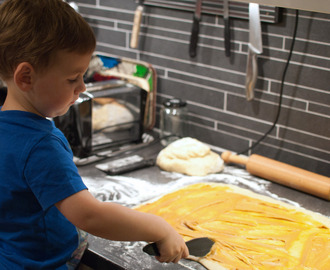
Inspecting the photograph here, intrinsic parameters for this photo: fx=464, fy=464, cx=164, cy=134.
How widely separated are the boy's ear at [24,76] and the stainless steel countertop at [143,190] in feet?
1.45

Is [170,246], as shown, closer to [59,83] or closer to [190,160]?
[59,83]

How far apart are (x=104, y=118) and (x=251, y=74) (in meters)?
0.51

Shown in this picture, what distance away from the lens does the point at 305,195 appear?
132 cm

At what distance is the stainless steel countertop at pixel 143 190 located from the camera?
102 cm

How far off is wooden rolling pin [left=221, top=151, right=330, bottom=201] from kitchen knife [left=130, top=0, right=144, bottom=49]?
1.94 feet

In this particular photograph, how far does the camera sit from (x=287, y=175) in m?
1.33

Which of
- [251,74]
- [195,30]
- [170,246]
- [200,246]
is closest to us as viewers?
[170,246]

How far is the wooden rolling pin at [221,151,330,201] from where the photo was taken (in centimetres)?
128

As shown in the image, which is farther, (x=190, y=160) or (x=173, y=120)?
(x=173, y=120)

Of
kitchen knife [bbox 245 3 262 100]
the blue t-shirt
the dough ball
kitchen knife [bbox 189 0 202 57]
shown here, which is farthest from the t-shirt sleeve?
kitchen knife [bbox 189 0 202 57]

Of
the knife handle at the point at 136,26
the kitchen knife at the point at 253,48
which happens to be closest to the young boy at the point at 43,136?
the kitchen knife at the point at 253,48

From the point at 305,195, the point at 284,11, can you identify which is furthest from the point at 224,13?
the point at 305,195

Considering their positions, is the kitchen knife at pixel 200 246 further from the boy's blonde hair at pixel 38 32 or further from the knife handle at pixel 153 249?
the boy's blonde hair at pixel 38 32

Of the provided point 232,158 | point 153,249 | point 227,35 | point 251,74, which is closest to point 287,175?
point 232,158
